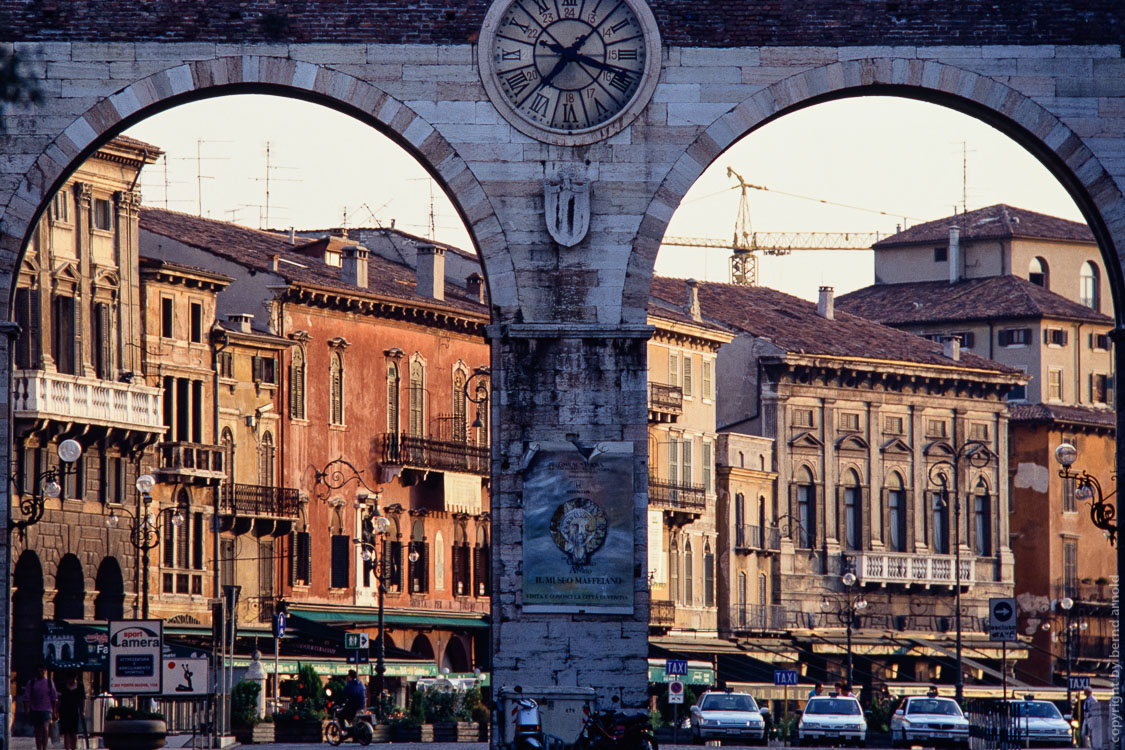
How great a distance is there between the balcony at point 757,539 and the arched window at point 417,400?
1717 centimetres

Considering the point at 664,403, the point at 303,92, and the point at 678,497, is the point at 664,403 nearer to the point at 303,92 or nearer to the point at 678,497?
the point at 678,497

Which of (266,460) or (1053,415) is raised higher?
(1053,415)

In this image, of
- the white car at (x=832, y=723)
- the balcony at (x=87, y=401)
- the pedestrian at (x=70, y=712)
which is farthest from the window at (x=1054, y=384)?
the pedestrian at (x=70, y=712)

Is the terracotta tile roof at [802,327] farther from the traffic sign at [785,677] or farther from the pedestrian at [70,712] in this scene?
the pedestrian at [70,712]

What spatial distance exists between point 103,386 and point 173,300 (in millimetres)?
5241

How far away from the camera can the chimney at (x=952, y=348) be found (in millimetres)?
107188

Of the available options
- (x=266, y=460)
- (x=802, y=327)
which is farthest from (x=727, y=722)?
(x=802, y=327)

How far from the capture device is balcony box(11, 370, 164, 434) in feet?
211

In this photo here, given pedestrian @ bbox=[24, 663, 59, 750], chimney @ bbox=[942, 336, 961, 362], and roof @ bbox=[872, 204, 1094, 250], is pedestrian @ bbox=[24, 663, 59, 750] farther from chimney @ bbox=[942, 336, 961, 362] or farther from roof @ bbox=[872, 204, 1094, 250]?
roof @ bbox=[872, 204, 1094, 250]

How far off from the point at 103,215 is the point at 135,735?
35.7m

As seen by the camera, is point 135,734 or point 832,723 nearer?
point 135,734

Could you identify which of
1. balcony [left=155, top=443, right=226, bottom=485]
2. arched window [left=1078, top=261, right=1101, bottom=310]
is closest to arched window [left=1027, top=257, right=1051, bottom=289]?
arched window [left=1078, top=261, right=1101, bottom=310]

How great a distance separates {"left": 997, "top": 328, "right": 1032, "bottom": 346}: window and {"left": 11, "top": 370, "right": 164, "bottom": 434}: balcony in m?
54.1

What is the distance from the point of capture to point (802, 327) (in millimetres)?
103812
